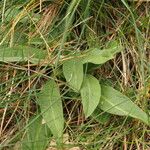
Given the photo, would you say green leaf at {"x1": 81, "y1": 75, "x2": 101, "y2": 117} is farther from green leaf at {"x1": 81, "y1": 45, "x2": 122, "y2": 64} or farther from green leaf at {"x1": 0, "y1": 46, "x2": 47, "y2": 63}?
green leaf at {"x1": 0, "y1": 46, "x2": 47, "y2": 63}

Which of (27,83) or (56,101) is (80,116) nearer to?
(56,101)

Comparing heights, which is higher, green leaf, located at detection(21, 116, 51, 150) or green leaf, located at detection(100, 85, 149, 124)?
green leaf, located at detection(100, 85, 149, 124)

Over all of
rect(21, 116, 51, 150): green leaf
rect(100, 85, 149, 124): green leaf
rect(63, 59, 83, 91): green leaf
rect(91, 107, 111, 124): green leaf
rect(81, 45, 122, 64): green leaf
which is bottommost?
rect(21, 116, 51, 150): green leaf

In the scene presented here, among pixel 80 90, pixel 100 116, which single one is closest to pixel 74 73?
pixel 80 90

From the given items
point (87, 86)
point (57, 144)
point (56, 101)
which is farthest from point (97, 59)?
point (57, 144)

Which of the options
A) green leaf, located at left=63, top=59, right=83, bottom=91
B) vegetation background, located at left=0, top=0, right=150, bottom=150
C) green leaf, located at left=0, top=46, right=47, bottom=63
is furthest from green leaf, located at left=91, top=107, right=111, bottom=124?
green leaf, located at left=0, top=46, right=47, bottom=63

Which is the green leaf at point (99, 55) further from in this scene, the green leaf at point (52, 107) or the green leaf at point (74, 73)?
the green leaf at point (52, 107)

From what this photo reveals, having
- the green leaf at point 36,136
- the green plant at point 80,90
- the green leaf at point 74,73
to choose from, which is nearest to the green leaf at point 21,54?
the green plant at point 80,90
